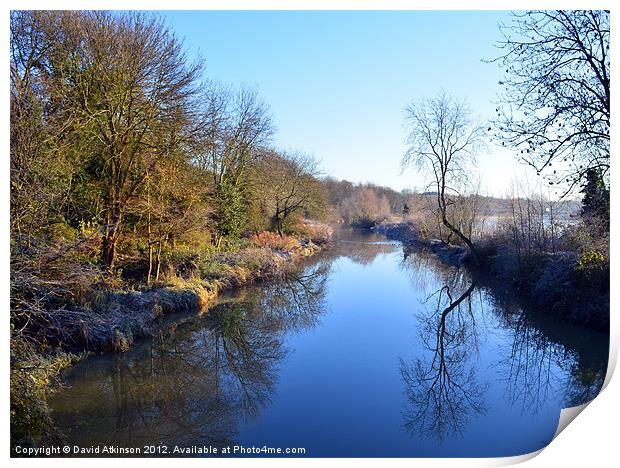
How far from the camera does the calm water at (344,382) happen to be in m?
3.96

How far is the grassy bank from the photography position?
3.52 meters

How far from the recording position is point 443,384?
17.3 feet

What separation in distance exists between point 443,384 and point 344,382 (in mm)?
1304

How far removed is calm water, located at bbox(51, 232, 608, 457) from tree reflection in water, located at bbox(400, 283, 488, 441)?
0.02 m

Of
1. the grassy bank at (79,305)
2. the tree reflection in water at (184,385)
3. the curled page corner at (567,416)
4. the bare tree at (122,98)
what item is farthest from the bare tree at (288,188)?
the curled page corner at (567,416)

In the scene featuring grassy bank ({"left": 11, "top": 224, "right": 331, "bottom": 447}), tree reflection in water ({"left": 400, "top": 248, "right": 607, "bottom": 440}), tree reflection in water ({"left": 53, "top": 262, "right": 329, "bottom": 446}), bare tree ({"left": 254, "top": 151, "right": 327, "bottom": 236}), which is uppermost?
bare tree ({"left": 254, "top": 151, "right": 327, "bottom": 236})

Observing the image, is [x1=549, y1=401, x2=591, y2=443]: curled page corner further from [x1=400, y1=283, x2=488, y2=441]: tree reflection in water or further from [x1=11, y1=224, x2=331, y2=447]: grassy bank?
[x1=11, y1=224, x2=331, y2=447]: grassy bank

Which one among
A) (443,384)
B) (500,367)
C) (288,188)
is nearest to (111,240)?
(443,384)

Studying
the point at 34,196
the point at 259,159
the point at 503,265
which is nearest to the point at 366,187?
the point at 259,159

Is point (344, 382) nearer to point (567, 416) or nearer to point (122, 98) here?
point (567, 416)

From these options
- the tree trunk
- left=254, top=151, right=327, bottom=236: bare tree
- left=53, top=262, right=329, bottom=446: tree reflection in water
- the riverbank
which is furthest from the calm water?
left=254, top=151, right=327, bottom=236: bare tree

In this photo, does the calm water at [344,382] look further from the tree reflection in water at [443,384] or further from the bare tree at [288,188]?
the bare tree at [288,188]

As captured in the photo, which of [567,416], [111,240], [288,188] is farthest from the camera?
[288,188]

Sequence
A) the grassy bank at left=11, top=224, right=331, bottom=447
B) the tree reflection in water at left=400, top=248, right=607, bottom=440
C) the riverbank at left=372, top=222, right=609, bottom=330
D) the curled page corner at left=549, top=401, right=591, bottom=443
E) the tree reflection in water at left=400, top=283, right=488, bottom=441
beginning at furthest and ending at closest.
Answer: the riverbank at left=372, top=222, right=609, bottom=330 → the tree reflection in water at left=400, top=248, right=607, bottom=440 → the tree reflection in water at left=400, top=283, right=488, bottom=441 → the curled page corner at left=549, top=401, right=591, bottom=443 → the grassy bank at left=11, top=224, right=331, bottom=447
